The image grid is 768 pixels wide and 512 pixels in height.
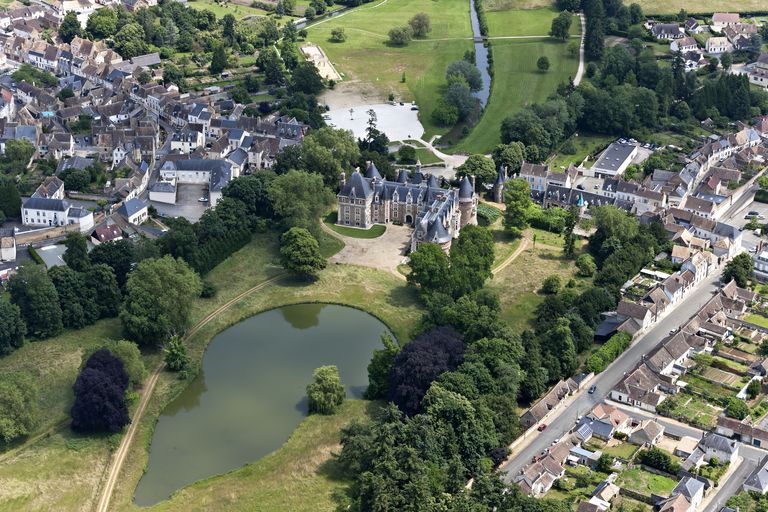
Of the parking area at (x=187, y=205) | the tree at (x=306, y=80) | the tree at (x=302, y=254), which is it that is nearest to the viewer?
the tree at (x=302, y=254)

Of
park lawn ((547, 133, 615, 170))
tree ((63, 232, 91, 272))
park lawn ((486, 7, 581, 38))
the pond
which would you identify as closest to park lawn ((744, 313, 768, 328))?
the pond

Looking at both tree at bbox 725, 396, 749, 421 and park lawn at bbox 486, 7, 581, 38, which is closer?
tree at bbox 725, 396, 749, 421

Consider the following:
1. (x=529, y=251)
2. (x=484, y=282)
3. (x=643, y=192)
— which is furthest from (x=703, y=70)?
(x=484, y=282)

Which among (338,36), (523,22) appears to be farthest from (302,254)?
(523,22)

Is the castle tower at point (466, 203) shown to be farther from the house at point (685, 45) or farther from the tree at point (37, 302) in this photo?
the house at point (685, 45)

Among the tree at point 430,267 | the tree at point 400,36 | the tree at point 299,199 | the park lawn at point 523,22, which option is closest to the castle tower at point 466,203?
the tree at point 430,267

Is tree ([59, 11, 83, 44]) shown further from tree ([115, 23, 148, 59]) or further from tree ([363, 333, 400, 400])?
tree ([363, 333, 400, 400])
